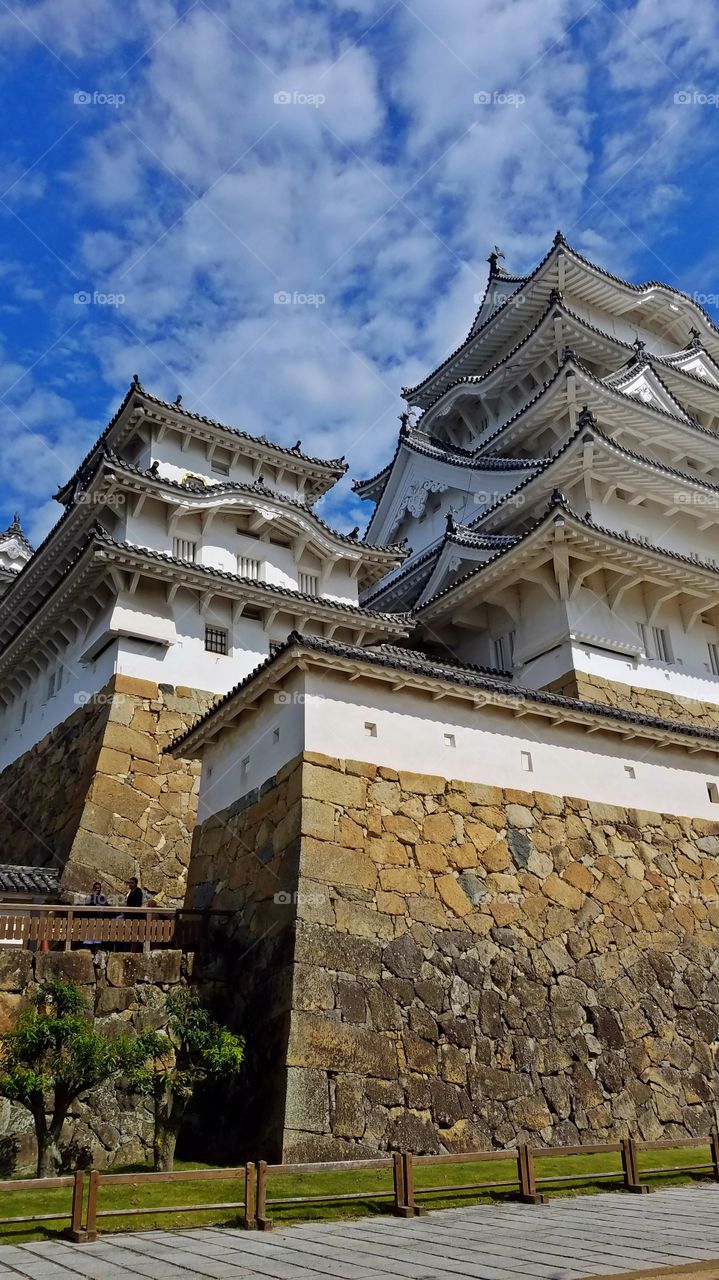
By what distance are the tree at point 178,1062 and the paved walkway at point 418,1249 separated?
2594 millimetres

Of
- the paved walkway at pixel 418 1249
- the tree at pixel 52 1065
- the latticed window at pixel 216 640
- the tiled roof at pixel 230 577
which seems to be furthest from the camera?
the latticed window at pixel 216 640

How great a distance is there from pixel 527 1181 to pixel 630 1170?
1.25 meters

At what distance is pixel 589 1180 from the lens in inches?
361

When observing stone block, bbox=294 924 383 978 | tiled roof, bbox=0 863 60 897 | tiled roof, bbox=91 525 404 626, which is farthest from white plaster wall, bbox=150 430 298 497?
stone block, bbox=294 924 383 978

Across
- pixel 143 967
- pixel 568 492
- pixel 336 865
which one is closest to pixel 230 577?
pixel 568 492

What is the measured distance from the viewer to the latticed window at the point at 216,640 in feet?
67.3

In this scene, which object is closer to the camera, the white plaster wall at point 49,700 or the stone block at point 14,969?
the stone block at point 14,969

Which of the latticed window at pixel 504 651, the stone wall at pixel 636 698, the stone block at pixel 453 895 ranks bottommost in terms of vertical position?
the stone block at pixel 453 895

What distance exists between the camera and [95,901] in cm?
1469

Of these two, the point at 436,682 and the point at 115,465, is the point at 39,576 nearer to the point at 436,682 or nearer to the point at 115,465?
the point at 115,465

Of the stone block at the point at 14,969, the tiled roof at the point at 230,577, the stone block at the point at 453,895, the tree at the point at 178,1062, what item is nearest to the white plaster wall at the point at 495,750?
the stone block at the point at 453,895

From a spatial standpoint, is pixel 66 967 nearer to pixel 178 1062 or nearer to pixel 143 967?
pixel 143 967

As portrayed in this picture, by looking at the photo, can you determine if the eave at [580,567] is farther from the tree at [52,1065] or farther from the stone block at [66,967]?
the tree at [52,1065]

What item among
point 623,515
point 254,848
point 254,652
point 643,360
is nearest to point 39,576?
point 254,652
